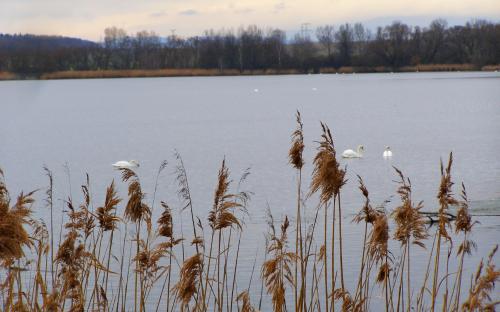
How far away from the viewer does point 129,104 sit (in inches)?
2296

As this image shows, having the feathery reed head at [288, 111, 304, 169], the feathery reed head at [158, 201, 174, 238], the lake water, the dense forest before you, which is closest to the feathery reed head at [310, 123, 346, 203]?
the feathery reed head at [288, 111, 304, 169]

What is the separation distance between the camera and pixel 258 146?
26953 mm

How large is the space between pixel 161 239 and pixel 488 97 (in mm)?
47811

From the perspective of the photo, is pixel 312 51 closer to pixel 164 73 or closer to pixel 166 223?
pixel 164 73

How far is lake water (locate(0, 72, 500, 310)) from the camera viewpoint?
14.3m

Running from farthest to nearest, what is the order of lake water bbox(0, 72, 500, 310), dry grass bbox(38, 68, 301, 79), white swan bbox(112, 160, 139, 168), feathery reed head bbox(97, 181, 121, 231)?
dry grass bbox(38, 68, 301, 79)
white swan bbox(112, 160, 139, 168)
lake water bbox(0, 72, 500, 310)
feathery reed head bbox(97, 181, 121, 231)

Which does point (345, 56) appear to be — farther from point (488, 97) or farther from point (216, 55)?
point (488, 97)

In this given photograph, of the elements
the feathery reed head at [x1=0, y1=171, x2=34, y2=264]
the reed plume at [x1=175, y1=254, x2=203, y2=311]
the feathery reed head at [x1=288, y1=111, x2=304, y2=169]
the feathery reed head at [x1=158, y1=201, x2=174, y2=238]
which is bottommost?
the reed plume at [x1=175, y1=254, x2=203, y2=311]

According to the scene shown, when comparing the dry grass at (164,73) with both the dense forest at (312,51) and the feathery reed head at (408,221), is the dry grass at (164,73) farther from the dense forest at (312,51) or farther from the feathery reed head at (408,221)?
the feathery reed head at (408,221)

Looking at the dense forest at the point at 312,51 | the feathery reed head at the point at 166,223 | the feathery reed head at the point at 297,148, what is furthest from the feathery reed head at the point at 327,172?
the dense forest at the point at 312,51

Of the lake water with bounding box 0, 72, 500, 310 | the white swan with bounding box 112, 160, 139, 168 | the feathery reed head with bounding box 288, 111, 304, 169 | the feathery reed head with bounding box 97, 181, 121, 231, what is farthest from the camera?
the white swan with bounding box 112, 160, 139, 168

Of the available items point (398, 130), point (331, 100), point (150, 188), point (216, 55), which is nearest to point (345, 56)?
point (216, 55)

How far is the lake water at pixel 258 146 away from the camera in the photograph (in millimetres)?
14297

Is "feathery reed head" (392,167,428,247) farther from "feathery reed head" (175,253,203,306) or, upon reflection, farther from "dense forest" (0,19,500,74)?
"dense forest" (0,19,500,74)
